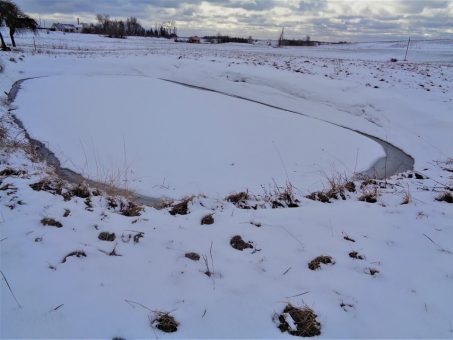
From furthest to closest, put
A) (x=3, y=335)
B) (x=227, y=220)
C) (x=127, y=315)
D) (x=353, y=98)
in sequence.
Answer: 1. (x=353, y=98)
2. (x=227, y=220)
3. (x=127, y=315)
4. (x=3, y=335)

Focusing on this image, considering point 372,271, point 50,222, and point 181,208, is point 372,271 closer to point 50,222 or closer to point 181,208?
point 181,208

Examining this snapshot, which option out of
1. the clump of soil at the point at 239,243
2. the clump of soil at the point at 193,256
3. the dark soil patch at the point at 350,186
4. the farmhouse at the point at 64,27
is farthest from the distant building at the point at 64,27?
the clump of soil at the point at 193,256

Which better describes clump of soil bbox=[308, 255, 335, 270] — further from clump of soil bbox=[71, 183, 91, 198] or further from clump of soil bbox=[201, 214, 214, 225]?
clump of soil bbox=[71, 183, 91, 198]

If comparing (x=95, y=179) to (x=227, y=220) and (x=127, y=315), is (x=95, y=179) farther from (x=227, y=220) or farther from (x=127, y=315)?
(x=127, y=315)

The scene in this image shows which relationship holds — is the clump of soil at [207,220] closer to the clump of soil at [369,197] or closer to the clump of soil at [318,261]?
the clump of soil at [318,261]

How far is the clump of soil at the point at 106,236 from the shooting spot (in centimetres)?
358

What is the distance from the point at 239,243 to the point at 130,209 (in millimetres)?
1541

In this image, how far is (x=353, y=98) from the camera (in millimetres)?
15180

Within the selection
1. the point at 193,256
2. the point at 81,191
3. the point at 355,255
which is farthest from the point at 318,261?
the point at 81,191

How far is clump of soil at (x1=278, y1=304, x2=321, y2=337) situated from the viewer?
259 centimetres

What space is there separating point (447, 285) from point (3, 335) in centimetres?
337

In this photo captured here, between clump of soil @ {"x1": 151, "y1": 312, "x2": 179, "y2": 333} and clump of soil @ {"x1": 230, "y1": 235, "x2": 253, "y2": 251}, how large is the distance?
3.61 feet

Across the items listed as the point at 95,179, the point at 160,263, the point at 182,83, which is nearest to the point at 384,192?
the point at 160,263

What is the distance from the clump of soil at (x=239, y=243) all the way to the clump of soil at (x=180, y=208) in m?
1.00
